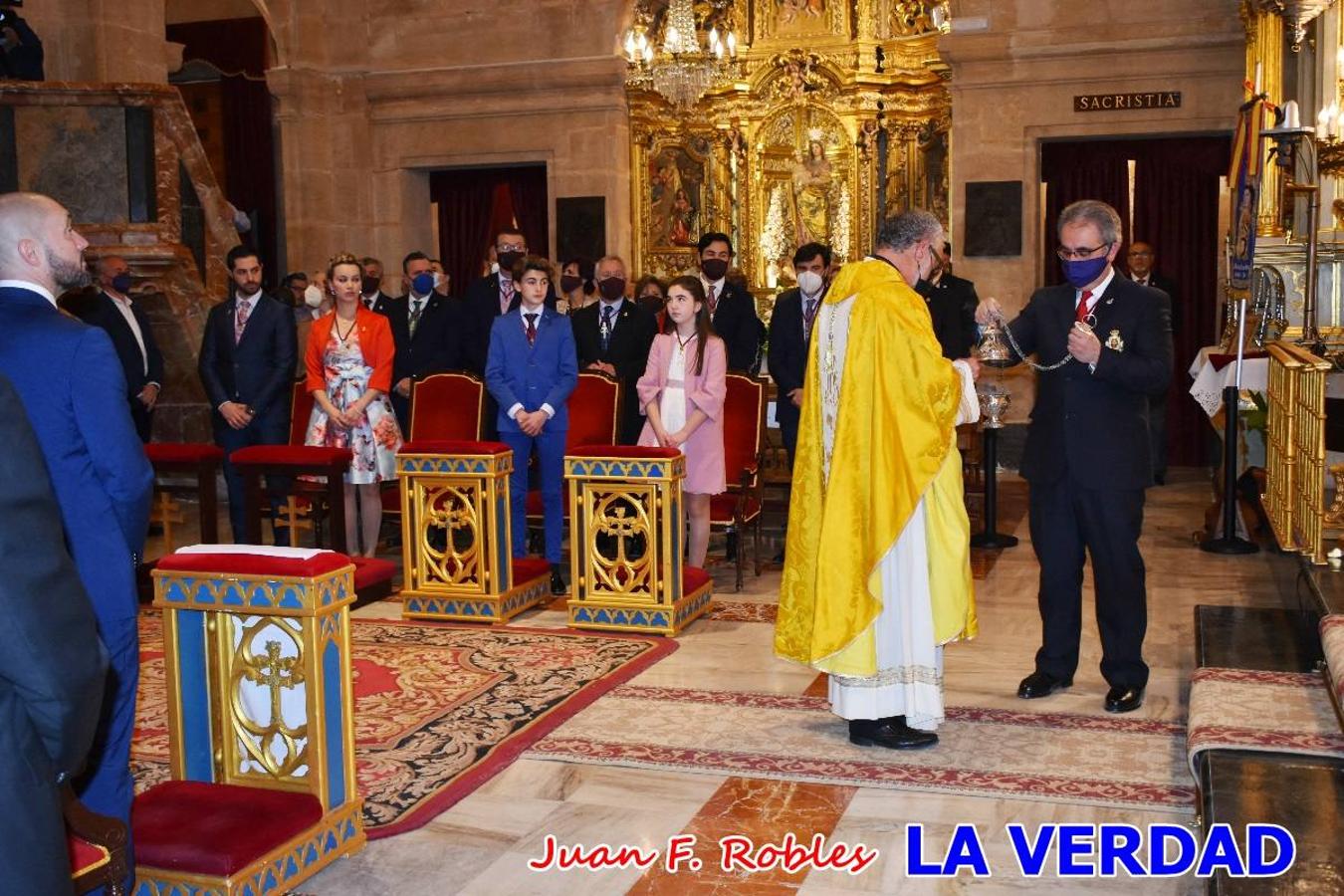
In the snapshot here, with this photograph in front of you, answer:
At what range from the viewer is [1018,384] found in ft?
40.9

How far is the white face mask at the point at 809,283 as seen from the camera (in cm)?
787

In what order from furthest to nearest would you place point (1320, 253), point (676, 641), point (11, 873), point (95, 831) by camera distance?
point (1320, 253)
point (676, 641)
point (95, 831)
point (11, 873)

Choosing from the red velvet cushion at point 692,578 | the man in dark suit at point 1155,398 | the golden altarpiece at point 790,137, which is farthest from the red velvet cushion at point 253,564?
the golden altarpiece at point 790,137

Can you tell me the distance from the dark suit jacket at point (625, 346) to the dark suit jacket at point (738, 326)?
421 mm

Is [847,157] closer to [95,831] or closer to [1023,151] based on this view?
[1023,151]

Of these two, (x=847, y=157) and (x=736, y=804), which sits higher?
(x=847, y=157)

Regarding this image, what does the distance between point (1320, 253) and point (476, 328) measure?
5723mm

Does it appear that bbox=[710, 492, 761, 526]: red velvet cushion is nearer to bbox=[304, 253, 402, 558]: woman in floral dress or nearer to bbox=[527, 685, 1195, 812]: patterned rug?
bbox=[304, 253, 402, 558]: woman in floral dress

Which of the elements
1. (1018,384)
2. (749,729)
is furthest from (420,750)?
(1018,384)

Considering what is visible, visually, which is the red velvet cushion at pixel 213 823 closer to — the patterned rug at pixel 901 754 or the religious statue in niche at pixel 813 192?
the patterned rug at pixel 901 754

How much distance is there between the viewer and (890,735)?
4770 mm

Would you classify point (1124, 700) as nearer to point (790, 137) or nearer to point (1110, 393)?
point (1110, 393)

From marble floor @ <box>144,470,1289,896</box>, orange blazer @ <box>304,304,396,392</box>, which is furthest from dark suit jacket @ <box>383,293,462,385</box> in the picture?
marble floor @ <box>144,470,1289,896</box>

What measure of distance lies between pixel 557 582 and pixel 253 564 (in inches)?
154
